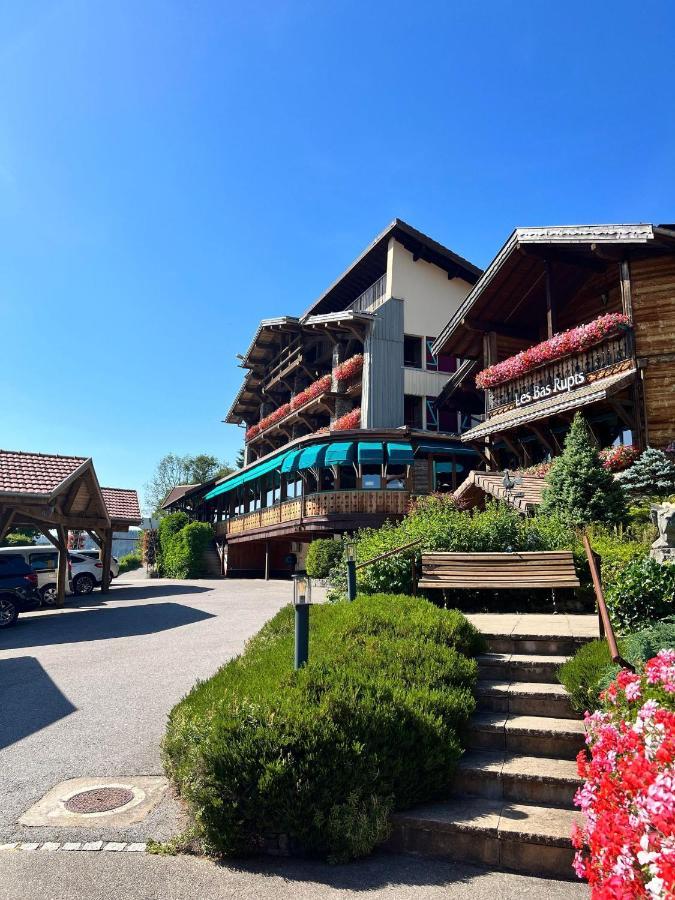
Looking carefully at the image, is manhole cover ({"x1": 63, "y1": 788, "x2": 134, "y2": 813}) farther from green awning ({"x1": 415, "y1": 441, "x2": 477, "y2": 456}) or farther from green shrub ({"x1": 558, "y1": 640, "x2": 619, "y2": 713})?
green awning ({"x1": 415, "y1": 441, "x2": 477, "y2": 456})

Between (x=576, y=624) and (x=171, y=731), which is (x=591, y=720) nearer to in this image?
(x=171, y=731)

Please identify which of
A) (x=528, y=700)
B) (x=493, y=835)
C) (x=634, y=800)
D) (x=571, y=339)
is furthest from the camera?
(x=571, y=339)

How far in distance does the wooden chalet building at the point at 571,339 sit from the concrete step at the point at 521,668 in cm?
1007

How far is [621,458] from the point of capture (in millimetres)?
15109

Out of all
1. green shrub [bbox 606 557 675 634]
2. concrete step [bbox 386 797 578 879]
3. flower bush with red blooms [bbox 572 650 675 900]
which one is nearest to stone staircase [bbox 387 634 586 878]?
concrete step [bbox 386 797 578 879]

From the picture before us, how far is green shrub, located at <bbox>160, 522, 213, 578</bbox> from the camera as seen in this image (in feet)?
109

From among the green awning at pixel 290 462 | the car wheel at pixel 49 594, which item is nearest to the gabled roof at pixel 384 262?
the green awning at pixel 290 462

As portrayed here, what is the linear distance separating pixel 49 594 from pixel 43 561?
1.11 m

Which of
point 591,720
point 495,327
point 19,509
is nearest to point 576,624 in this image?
point 591,720

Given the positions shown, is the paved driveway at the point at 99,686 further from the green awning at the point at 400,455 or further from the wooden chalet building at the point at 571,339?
the wooden chalet building at the point at 571,339

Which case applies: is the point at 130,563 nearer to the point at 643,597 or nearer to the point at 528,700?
the point at 643,597

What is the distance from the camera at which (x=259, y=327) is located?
35844 mm

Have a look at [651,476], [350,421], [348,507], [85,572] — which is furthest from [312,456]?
[651,476]

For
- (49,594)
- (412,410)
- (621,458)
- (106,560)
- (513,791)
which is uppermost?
(412,410)
